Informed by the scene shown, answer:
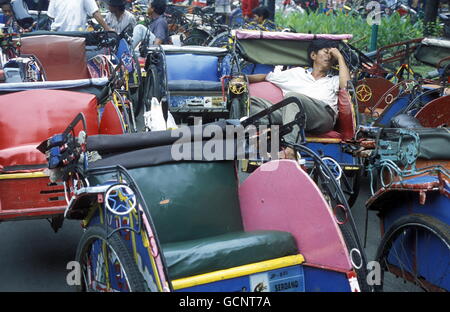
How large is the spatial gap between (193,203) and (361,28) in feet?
37.6

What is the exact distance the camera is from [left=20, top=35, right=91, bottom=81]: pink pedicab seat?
7641mm

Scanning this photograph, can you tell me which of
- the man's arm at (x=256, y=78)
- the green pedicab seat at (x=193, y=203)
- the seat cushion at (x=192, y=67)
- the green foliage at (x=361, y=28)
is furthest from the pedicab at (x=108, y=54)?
the green foliage at (x=361, y=28)

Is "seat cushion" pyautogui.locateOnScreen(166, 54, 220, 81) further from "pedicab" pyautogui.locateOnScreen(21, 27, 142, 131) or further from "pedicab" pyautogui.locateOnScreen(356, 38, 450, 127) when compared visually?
"pedicab" pyautogui.locateOnScreen(356, 38, 450, 127)

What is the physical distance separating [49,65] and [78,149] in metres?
4.78

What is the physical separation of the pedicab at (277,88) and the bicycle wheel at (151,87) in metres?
1.08

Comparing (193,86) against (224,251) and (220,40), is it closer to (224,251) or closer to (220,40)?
(220,40)

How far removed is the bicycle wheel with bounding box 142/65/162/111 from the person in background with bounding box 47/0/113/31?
1019 mm

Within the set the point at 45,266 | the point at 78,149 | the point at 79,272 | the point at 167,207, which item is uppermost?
the point at 78,149

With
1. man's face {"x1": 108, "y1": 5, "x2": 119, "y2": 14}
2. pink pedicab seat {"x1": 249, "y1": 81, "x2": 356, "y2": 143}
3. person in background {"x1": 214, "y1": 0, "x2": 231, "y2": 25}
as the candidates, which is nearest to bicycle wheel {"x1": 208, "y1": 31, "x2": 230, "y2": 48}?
man's face {"x1": 108, "y1": 5, "x2": 119, "y2": 14}

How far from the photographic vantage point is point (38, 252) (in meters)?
4.69

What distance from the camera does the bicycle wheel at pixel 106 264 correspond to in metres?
2.73

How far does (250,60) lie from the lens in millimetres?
7355

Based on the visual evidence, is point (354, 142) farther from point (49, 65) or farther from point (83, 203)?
point (49, 65)

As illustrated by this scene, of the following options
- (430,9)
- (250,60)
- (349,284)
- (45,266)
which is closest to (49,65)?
→ (250,60)
